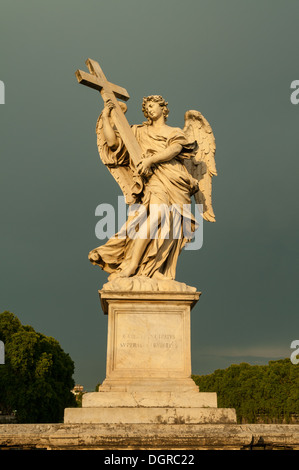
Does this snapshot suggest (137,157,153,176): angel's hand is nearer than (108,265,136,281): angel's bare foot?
No

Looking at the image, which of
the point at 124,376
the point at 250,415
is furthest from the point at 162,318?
the point at 250,415

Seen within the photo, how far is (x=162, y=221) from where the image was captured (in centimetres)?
828

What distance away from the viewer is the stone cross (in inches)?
350

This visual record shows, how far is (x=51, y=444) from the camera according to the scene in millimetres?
5219

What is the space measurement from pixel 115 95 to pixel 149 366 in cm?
550

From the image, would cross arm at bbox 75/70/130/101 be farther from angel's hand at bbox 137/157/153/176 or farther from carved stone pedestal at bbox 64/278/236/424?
carved stone pedestal at bbox 64/278/236/424

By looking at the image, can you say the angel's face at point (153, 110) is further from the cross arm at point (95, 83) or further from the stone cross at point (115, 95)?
the cross arm at point (95, 83)

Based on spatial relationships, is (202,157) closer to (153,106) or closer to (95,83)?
(153,106)

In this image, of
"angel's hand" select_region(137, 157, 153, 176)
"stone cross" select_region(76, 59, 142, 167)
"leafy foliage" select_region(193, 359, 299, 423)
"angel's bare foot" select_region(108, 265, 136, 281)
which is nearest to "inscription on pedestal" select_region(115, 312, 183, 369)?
"angel's bare foot" select_region(108, 265, 136, 281)

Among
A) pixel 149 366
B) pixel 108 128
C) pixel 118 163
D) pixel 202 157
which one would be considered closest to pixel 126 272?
pixel 149 366

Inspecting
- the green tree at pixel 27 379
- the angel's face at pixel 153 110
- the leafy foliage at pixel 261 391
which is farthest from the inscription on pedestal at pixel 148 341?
the leafy foliage at pixel 261 391

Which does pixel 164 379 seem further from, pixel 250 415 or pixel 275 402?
pixel 250 415

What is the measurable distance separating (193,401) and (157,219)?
3.00 metres

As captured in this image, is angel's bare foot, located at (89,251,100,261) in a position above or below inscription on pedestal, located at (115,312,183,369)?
above
